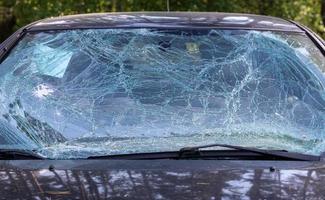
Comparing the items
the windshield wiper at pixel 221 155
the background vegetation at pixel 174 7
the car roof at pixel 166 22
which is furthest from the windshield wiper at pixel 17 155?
the background vegetation at pixel 174 7

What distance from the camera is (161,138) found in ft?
9.55

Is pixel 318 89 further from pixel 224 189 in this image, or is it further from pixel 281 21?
pixel 224 189

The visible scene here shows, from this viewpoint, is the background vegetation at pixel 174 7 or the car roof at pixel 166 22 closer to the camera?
the car roof at pixel 166 22

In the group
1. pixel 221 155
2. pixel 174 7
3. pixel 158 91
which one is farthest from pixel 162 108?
pixel 174 7

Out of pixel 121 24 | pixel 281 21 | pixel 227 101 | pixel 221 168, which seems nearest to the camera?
pixel 221 168

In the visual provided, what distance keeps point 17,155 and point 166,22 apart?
115 cm

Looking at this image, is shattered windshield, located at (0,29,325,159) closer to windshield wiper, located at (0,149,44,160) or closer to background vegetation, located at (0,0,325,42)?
windshield wiper, located at (0,149,44,160)

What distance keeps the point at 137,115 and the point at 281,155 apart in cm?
70

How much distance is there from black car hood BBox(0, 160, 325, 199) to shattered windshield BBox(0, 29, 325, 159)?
0.17 meters

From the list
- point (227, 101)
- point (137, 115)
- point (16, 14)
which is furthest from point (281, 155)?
point (16, 14)

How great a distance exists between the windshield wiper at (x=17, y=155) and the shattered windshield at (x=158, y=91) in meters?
0.05

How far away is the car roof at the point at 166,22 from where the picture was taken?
3482 millimetres

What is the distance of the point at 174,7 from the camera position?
8.87 meters

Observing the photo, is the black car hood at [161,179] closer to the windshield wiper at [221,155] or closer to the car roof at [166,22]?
the windshield wiper at [221,155]
